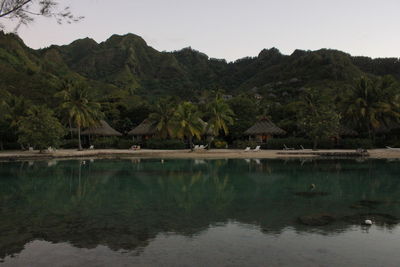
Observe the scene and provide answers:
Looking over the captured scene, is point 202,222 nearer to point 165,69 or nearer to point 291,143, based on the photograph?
point 291,143

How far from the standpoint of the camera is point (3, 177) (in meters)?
21.1

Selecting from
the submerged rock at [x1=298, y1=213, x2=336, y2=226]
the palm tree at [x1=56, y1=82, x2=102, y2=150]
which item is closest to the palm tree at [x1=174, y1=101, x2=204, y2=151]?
the palm tree at [x1=56, y1=82, x2=102, y2=150]

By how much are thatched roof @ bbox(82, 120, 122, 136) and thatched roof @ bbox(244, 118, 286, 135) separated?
16897 mm

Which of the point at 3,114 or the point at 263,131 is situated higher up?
the point at 3,114

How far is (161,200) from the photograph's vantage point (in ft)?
44.7

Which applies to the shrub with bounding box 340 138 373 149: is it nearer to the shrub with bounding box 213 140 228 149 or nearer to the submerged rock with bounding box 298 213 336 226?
the shrub with bounding box 213 140 228 149

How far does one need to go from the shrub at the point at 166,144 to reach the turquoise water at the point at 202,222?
22949 millimetres

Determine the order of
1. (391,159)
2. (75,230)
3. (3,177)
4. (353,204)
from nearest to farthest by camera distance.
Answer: (75,230) < (353,204) < (3,177) < (391,159)

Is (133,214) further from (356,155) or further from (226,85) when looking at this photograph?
(226,85)

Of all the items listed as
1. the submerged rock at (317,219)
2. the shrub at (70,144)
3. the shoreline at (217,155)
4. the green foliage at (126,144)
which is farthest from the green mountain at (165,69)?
the submerged rock at (317,219)

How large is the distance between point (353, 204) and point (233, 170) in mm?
11241

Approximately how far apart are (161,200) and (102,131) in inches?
1386

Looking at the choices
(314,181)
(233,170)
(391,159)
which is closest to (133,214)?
(314,181)

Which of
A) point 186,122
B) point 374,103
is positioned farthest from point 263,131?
point 374,103
